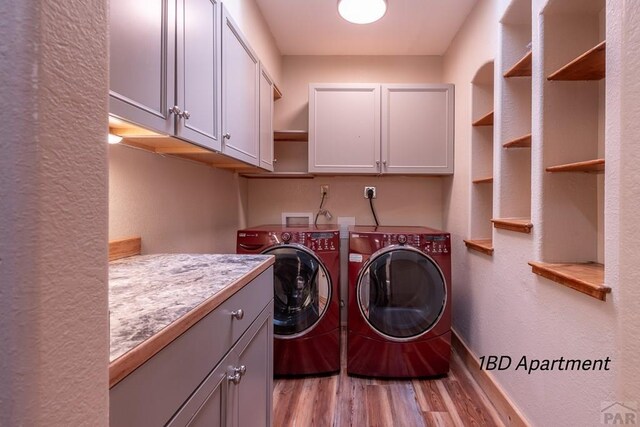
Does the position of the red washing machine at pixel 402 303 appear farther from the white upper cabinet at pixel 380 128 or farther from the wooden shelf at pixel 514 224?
the white upper cabinet at pixel 380 128

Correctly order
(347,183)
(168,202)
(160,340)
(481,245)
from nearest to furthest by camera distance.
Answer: (160,340) → (168,202) → (481,245) → (347,183)

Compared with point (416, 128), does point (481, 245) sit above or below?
below

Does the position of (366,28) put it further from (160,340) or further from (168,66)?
(160,340)

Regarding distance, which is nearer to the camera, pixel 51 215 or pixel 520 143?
pixel 51 215

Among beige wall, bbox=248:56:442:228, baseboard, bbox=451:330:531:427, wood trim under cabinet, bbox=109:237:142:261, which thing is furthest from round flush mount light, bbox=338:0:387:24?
baseboard, bbox=451:330:531:427

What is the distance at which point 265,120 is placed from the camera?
217 centimetres

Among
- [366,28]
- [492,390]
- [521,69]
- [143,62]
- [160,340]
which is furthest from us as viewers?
[366,28]

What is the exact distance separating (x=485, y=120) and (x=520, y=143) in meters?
0.48

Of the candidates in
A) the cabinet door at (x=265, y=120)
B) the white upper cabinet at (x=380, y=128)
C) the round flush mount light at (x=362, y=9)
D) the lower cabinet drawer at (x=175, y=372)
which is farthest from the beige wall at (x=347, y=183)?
the lower cabinet drawer at (x=175, y=372)

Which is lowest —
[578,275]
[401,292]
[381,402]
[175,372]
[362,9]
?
[381,402]

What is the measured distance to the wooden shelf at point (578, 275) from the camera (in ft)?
3.56

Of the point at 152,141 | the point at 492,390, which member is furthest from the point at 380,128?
the point at 492,390

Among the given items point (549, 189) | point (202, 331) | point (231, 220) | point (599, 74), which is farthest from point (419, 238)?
point (202, 331)

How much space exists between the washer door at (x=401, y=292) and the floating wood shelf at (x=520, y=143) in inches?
31.5
